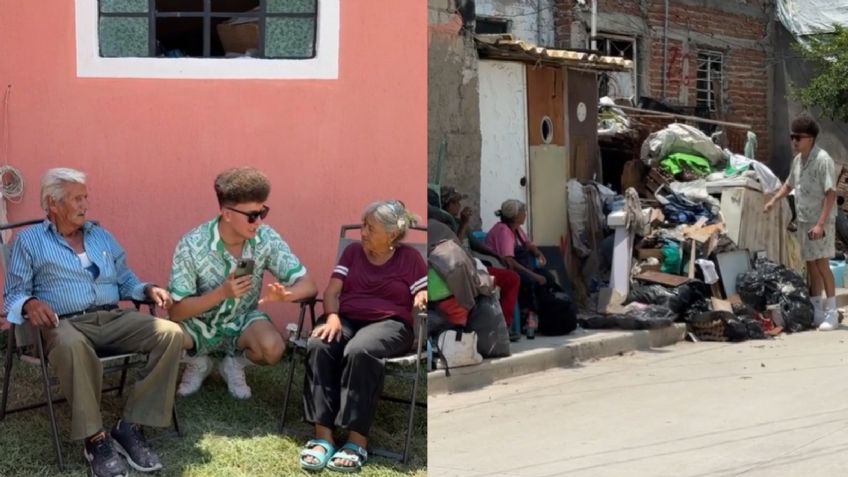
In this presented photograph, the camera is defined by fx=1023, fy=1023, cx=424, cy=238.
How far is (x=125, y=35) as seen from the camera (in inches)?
110

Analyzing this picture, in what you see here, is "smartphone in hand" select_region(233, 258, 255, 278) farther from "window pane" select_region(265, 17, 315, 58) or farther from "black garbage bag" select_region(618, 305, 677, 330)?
"black garbage bag" select_region(618, 305, 677, 330)

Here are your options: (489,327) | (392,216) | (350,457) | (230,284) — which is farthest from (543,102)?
(230,284)

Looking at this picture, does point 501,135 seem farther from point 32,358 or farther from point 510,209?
point 32,358

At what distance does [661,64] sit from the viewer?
3.98ft

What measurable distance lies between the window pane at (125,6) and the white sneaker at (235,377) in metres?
1.04

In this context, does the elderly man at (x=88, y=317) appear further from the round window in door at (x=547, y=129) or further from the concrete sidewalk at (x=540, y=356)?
the round window in door at (x=547, y=129)

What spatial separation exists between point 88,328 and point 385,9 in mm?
1160

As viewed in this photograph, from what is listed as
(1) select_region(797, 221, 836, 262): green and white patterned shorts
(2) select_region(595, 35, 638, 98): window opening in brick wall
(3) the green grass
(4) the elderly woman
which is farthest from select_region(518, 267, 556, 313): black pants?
(3) the green grass

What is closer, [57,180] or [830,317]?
[830,317]

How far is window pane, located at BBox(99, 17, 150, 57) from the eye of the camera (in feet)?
8.85

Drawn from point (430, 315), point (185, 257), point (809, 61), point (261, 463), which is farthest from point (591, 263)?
point (185, 257)

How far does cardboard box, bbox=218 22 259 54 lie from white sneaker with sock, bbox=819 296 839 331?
6.55 feet

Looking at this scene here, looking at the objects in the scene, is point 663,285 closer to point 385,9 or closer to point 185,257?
point 385,9

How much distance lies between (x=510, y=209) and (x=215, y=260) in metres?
1.93
